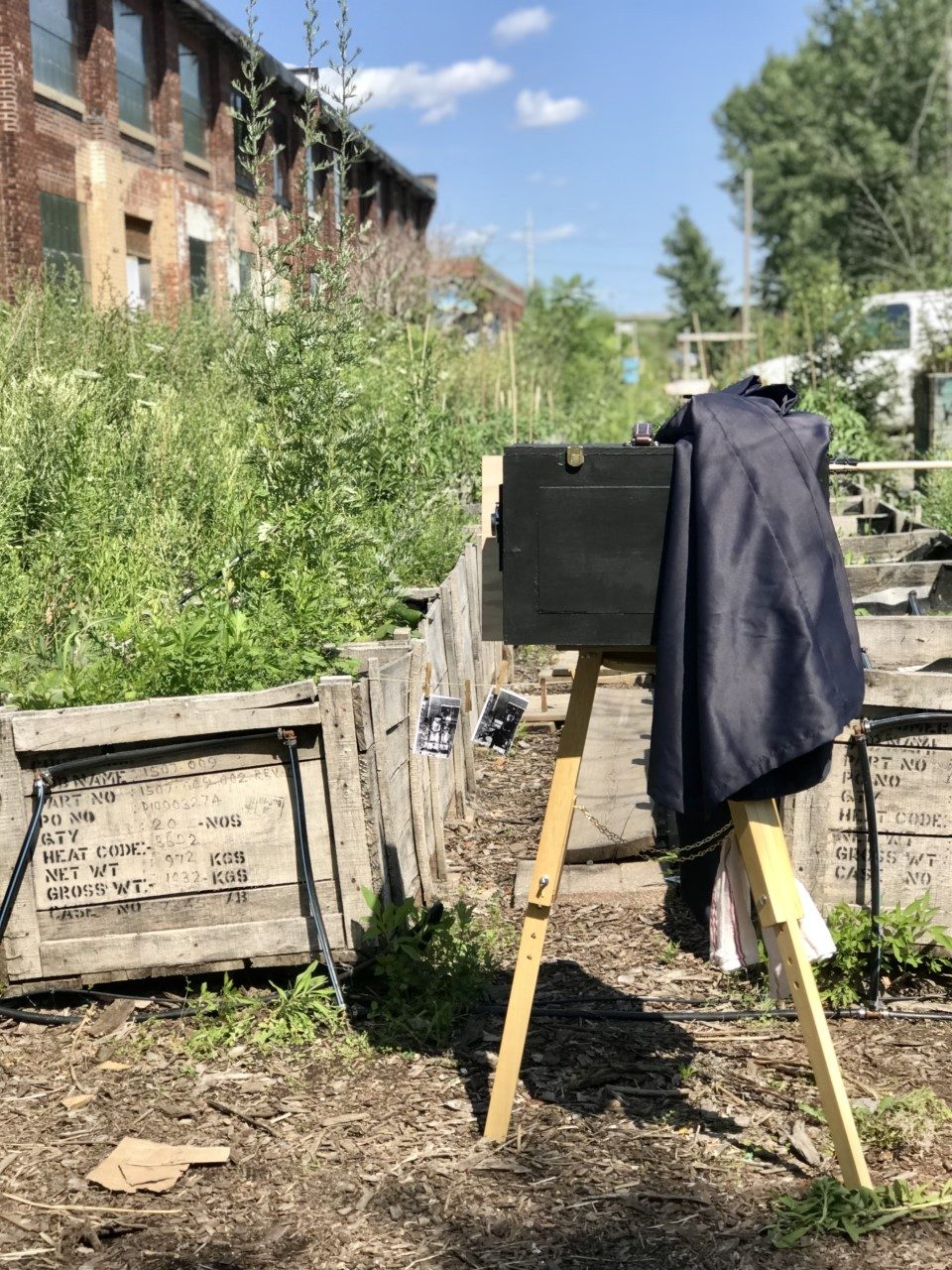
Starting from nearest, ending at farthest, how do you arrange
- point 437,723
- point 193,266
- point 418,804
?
point 437,723 → point 418,804 → point 193,266

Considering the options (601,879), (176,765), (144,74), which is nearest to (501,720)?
(176,765)

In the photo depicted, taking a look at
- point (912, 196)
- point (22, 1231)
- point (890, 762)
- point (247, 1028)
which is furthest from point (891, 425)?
point (912, 196)

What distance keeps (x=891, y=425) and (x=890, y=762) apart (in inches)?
571

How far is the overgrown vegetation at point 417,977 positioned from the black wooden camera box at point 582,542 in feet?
5.17

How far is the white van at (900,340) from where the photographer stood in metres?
18.6

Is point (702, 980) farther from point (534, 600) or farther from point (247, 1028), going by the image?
point (534, 600)

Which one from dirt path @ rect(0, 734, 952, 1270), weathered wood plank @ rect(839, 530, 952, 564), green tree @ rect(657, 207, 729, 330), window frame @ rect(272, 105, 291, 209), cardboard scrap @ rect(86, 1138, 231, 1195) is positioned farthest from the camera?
green tree @ rect(657, 207, 729, 330)

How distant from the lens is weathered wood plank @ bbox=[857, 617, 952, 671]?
583 centimetres

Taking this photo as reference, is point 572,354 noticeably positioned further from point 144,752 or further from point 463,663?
point 144,752

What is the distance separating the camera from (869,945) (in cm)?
496

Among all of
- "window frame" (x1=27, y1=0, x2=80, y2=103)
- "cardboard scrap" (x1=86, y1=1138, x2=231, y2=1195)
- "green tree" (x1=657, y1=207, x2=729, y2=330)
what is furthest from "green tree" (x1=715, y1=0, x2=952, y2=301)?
"cardboard scrap" (x1=86, y1=1138, x2=231, y2=1195)

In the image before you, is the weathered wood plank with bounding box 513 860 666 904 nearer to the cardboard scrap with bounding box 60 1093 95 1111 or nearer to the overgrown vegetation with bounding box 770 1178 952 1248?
the cardboard scrap with bounding box 60 1093 95 1111

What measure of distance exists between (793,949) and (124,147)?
2054 centimetres

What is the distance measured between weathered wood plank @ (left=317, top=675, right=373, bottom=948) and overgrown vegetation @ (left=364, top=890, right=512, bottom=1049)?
2.5 inches
